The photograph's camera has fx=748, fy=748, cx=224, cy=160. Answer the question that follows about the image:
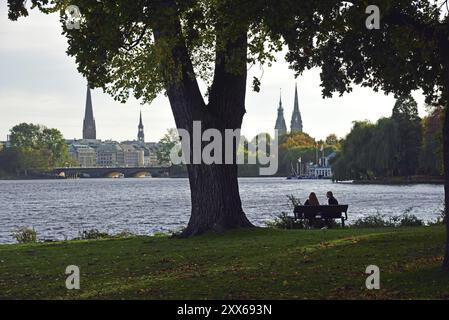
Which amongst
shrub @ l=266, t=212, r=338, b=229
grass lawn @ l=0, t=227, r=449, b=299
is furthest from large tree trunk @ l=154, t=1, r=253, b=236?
shrub @ l=266, t=212, r=338, b=229

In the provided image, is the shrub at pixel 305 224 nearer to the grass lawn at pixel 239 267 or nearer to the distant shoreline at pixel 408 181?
the grass lawn at pixel 239 267

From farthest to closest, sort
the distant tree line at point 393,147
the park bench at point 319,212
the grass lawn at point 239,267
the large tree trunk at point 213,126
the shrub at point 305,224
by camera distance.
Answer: the distant tree line at point 393,147 → the shrub at point 305,224 → the park bench at point 319,212 → the large tree trunk at point 213,126 → the grass lawn at point 239,267

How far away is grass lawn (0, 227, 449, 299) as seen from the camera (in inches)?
469

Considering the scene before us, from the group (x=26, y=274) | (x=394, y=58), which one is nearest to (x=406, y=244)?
(x=394, y=58)

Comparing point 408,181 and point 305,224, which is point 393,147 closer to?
point 408,181

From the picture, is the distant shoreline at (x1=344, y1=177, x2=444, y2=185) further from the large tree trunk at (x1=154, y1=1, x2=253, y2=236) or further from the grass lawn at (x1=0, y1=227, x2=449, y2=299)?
the grass lawn at (x1=0, y1=227, x2=449, y2=299)

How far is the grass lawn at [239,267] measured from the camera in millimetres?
11906

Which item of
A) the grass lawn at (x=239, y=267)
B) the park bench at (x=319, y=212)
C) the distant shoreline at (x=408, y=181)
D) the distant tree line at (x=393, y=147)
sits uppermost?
the distant tree line at (x=393, y=147)

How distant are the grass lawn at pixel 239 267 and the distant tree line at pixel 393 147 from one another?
7479 centimetres

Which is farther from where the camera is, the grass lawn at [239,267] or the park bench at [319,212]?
the park bench at [319,212]

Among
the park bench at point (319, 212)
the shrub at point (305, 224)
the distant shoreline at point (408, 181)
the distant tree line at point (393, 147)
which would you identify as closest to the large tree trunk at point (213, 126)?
the park bench at point (319, 212)

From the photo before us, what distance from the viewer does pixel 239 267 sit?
14516mm

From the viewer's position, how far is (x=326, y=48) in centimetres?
1820

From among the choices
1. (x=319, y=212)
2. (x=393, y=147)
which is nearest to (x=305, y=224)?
(x=319, y=212)
